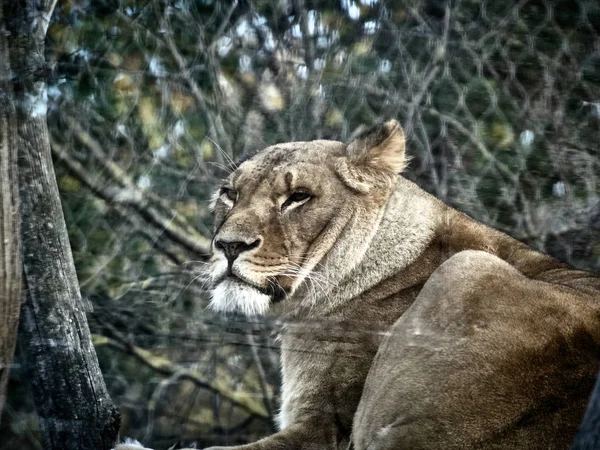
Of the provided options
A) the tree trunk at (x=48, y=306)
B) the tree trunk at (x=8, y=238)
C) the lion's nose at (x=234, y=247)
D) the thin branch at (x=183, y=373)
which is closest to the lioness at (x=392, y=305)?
the lion's nose at (x=234, y=247)

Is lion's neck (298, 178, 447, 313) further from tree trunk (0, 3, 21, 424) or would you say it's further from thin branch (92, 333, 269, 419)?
tree trunk (0, 3, 21, 424)

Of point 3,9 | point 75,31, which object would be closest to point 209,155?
point 75,31

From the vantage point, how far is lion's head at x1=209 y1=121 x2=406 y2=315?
6.79 ft

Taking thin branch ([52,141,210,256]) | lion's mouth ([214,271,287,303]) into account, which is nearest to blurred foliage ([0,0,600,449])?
thin branch ([52,141,210,256])

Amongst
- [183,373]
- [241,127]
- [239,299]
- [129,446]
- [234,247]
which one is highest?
[241,127]

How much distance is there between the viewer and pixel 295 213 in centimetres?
212

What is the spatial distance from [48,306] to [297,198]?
→ 0.62m

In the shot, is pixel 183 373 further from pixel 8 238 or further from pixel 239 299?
pixel 8 238

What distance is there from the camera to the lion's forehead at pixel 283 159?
218 centimetres

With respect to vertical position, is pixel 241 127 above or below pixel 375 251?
above

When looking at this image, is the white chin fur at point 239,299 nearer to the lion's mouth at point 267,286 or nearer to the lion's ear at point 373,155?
the lion's mouth at point 267,286

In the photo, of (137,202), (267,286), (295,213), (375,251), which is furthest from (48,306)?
(375,251)

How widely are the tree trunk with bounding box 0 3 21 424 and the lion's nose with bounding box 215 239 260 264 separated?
0.46 metres

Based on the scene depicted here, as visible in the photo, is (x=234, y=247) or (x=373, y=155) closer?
(x=234, y=247)
